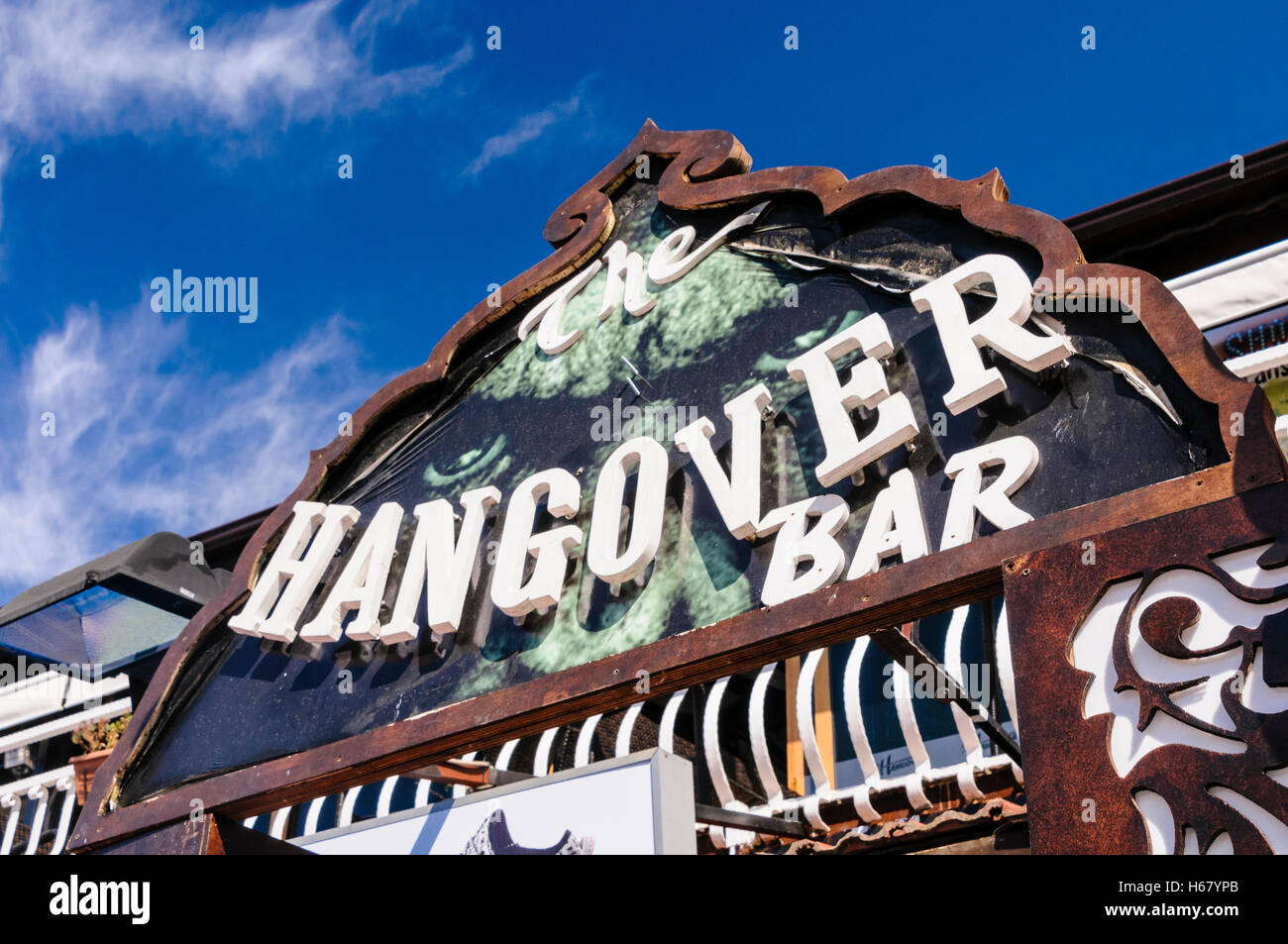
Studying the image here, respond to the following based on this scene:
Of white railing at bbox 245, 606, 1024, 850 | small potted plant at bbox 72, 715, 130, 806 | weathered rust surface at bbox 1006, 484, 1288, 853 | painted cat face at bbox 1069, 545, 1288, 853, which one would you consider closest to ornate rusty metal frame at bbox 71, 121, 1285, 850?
weathered rust surface at bbox 1006, 484, 1288, 853

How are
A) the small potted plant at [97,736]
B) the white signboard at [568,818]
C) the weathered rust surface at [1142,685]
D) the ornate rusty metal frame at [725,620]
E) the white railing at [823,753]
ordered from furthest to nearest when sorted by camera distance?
1. the small potted plant at [97,736]
2. the white railing at [823,753]
3. the white signboard at [568,818]
4. the ornate rusty metal frame at [725,620]
5. the weathered rust surface at [1142,685]

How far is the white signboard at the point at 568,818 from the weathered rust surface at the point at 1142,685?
1231mm

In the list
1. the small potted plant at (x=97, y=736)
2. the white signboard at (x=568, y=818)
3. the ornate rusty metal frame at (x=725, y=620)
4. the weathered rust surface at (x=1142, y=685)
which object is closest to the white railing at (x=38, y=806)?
the small potted plant at (x=97, y=736)

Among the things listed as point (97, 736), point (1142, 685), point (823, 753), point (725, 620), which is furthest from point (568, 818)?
point (97, 736)

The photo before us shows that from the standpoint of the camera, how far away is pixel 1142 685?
3275mm

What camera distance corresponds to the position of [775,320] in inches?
196

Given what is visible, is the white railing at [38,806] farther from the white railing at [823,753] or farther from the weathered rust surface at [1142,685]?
the weathered rust surface at [1142,685]

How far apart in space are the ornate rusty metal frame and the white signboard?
18 centimetres

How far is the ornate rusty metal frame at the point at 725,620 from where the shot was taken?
3.62m

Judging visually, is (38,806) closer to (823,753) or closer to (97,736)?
(97,736)

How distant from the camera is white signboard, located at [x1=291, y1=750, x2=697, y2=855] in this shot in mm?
4246

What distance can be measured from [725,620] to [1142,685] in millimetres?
1316
